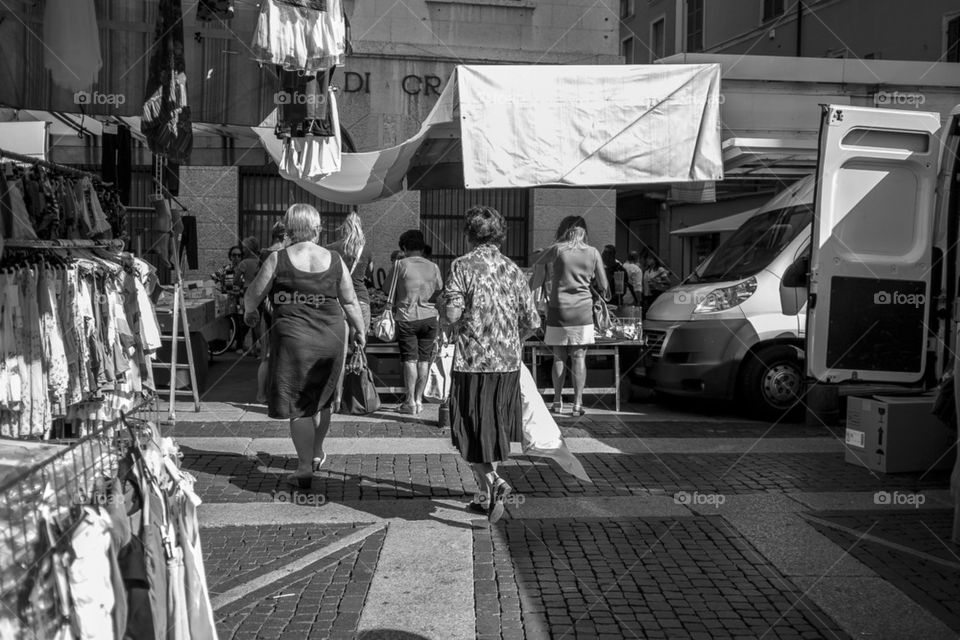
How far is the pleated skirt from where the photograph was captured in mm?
5723

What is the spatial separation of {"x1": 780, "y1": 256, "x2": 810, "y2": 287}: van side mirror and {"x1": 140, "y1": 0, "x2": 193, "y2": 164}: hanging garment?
5.64m

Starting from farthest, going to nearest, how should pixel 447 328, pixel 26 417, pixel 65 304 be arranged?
pixel 447 328, pixel 65 304, pixel 26 417

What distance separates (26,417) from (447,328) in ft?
7.85

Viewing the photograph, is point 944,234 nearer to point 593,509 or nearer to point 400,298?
point 593,509

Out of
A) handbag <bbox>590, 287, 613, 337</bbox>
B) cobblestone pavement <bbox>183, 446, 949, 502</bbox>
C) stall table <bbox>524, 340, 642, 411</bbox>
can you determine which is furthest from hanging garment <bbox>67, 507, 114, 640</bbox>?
stall table <bbox>524, 340, 642, 411</bbox>

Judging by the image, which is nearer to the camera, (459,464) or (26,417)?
(26,417)

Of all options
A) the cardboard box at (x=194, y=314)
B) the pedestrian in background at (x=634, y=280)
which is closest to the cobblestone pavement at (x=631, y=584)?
the cardboard box at (x=194, y=314)

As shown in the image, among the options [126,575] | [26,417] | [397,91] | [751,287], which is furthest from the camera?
[397,91]

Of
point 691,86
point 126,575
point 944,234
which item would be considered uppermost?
point 691,86

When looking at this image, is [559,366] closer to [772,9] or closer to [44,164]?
[44,164]

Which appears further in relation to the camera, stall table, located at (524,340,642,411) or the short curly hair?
stall table, located at (524,340,642,411)

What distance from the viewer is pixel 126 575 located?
2.55m

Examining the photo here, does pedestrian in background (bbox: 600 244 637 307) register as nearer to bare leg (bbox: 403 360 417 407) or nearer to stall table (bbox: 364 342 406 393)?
stall table (bbox: 364 342 406 393)

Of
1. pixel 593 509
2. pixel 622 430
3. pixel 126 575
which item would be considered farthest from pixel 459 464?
pixel 126 575
